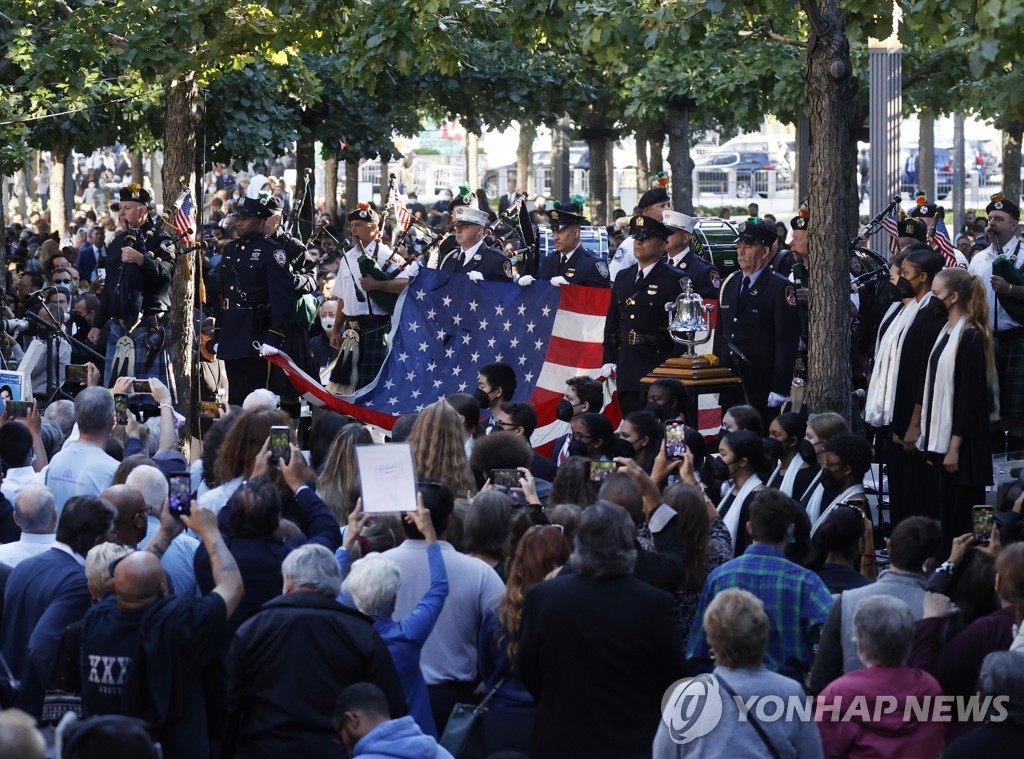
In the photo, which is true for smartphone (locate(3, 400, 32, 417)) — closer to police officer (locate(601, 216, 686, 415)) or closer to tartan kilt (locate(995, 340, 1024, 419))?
police officer (locate(601, 216, 686, 415))

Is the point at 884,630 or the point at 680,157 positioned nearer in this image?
the point at 884,630

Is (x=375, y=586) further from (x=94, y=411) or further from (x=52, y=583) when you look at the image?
(x=94, y=411)

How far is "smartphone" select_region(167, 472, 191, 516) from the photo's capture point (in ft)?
18.5

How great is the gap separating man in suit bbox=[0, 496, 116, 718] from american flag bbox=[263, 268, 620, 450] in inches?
214

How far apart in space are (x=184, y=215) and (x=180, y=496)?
24.1ft

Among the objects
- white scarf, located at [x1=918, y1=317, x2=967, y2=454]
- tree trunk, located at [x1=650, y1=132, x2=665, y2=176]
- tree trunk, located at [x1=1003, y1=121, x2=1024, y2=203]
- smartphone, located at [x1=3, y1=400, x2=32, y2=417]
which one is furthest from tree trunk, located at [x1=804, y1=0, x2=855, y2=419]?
tree trunk, located at [x1=650, y1=132, x2=665, y2=176]

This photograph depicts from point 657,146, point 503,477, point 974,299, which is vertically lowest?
point 503,477

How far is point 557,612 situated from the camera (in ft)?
17.6

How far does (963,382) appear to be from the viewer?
28.2 ft

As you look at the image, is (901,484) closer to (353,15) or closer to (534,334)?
(534,334)

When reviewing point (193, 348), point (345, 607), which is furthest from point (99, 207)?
point (345, 607)

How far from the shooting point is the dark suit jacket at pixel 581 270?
12086mm

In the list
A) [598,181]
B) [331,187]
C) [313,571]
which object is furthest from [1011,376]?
[331,187]

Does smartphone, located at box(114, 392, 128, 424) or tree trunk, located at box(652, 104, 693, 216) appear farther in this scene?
tree trunk, located at box(652, 104, 693, 216)
